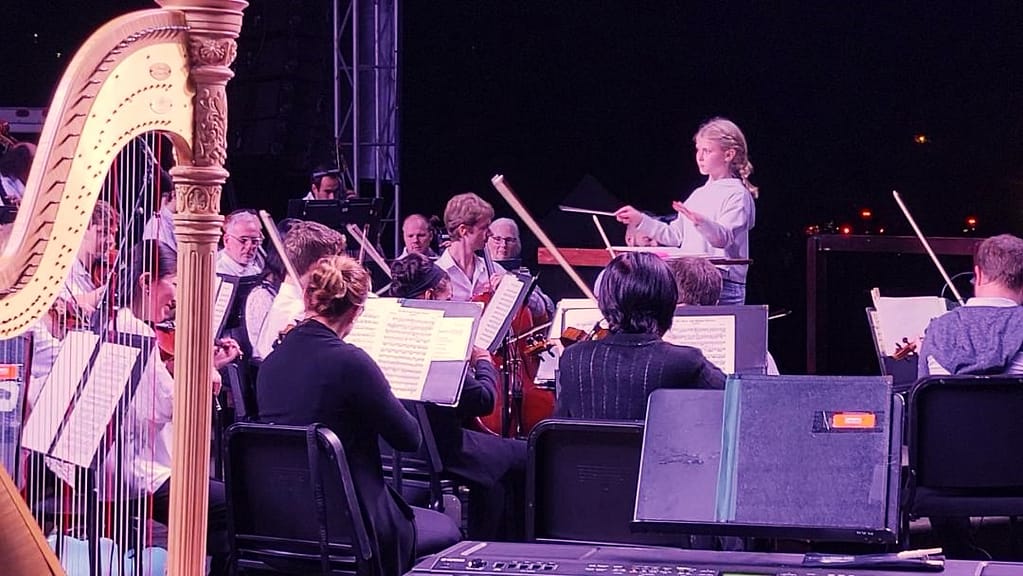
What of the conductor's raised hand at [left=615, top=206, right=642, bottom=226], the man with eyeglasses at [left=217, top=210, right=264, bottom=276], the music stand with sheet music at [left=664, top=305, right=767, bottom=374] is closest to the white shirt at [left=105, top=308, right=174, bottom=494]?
the music stand with sheet music at [left=664, top=305, right=767, bottom=374]

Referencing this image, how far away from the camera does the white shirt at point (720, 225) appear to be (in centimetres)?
526

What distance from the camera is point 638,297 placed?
3.26 meters

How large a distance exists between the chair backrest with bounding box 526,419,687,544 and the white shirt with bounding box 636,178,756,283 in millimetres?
2257

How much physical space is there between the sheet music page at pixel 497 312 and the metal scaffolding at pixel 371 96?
12.5ft

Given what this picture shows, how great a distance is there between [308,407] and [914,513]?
158 cm

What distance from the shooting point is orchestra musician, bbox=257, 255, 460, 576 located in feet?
10.6

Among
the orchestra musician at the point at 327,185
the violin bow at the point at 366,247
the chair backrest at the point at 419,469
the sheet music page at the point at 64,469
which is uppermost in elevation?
the orchestra musician at the point at 327,185

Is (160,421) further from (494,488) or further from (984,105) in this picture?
(984,105)

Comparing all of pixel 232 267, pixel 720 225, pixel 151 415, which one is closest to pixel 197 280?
pixel 151 415

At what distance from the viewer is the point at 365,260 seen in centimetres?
691

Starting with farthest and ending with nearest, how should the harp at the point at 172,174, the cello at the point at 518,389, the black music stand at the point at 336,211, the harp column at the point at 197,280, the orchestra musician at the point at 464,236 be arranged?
the black music stand at the point at 336,211
the orchestra musician at the point at 464,236
the cello at the point at 518,389
the harp column at the point at 197,280
the harp at the point at 172,174

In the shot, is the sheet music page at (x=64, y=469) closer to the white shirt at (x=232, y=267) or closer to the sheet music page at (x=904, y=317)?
the sheet music page at (x=904, y=317)

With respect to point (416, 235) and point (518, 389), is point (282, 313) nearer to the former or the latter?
point (518, 389)

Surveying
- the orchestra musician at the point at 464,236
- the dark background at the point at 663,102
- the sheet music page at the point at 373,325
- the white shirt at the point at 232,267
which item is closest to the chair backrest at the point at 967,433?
the sheet music page at the point at 373,325
